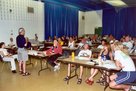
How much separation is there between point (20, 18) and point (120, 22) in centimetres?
758

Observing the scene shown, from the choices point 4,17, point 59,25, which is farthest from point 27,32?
point 59,25

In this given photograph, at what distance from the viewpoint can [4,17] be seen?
→ 29.2 feet

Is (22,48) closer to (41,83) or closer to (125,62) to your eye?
(41,83)

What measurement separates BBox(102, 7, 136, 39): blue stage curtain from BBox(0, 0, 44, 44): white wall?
5.66 m

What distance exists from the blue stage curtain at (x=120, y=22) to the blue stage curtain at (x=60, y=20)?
240 cm

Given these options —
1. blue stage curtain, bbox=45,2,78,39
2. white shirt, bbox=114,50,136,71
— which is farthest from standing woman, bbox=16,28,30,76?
blue stage curtain, bbox=45,2,78,39

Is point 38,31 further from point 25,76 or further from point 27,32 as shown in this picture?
point 25,76

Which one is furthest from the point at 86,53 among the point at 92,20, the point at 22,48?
the point at 92,20

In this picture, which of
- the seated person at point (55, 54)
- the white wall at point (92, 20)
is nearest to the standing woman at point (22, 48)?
the seated person at point (55, 54)

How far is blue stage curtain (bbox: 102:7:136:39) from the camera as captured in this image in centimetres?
1333

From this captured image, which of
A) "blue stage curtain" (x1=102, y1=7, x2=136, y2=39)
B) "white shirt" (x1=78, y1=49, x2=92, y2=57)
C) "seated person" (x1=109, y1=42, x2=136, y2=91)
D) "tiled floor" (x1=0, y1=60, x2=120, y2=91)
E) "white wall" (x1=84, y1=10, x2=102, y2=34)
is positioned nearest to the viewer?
"seated person" (x1=109, y1=42, x2=136, y2=91)

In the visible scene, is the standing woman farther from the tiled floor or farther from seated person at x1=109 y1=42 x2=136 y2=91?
seated person at x1=109 y1=42 x2=136 y2=91

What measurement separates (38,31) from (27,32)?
2.94 ft

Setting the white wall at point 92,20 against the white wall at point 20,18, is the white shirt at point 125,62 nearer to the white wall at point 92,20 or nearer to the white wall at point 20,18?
the white wall at point 20,18
